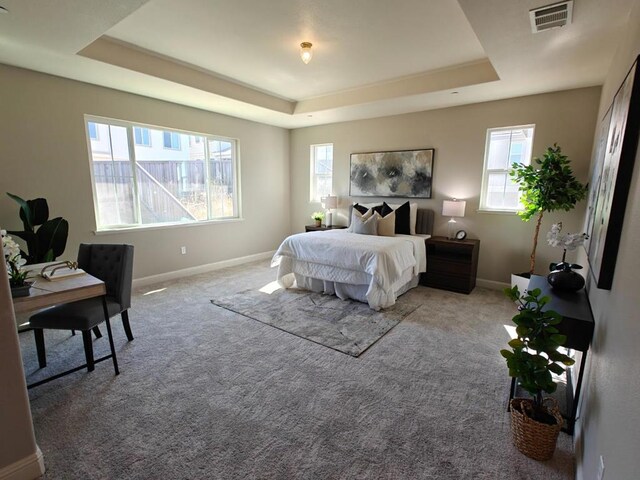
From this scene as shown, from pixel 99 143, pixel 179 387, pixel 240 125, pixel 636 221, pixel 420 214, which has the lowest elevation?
pixel 179 387

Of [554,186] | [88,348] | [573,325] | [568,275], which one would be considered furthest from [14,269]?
[554,186]

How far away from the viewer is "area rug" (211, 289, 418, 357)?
3047 mm

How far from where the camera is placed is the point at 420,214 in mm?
5121

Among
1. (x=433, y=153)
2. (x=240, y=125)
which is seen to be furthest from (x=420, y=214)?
(x=240, y=125)

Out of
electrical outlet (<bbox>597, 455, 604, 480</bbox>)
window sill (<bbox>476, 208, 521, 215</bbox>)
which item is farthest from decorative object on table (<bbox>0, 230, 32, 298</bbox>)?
window sill (<bbox>476, 208, 521, 215</bbox>)

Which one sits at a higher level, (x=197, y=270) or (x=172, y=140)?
(x=172, y=140)

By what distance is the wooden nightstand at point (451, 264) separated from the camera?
4375mm

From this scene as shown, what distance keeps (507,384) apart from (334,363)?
1.34 m

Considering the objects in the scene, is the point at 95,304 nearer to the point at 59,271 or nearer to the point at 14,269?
the point at 59,271

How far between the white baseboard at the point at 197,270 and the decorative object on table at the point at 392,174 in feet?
7.64

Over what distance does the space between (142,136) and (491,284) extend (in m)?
5.62

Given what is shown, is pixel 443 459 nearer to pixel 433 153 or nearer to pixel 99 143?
pixel 433 153

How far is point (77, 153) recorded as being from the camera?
3.83m

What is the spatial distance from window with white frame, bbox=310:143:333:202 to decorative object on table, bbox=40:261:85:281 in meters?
4.60
